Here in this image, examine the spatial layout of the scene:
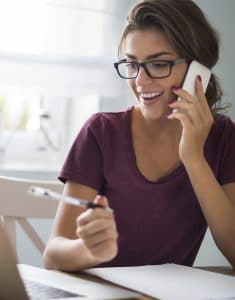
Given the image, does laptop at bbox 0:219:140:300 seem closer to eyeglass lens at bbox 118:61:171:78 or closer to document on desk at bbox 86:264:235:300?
document on desk at bbox 86:264:235:300

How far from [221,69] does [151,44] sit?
1089mm

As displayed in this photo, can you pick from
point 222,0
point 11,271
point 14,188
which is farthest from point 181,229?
point 222,0

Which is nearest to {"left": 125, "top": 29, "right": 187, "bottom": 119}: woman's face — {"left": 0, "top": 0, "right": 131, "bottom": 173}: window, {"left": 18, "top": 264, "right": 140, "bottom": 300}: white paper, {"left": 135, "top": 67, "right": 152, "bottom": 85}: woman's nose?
{"left": 135, "top": 67, "right": 152, "bottom": 85}: woman's nose

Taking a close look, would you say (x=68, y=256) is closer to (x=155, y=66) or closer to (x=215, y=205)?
(x=215, y=205)

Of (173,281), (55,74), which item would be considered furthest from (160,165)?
(55,74)

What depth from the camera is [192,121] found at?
1.62 metres

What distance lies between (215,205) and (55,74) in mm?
1088

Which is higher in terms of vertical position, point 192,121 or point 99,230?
point 192,121

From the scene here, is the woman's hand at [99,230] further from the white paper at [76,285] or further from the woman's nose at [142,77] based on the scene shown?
the woman's nose at [142,77]

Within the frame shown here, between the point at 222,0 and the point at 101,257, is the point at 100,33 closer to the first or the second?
the point at 222,0

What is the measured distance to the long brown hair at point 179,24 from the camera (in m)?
1.62

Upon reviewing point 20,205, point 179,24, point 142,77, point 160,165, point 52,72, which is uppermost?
point 179,24

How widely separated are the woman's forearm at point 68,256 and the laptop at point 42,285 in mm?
26

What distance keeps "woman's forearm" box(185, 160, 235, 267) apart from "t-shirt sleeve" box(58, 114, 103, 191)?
21cm
